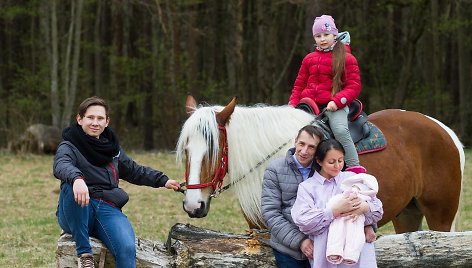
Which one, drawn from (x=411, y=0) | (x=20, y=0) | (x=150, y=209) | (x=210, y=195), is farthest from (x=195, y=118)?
(x=20, y=0)

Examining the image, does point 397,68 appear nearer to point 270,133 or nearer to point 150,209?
point 150,209

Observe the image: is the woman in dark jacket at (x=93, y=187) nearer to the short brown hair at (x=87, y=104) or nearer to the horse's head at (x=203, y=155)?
the short brown hair at (x=87, y=104)

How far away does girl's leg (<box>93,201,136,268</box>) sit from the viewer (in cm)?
525

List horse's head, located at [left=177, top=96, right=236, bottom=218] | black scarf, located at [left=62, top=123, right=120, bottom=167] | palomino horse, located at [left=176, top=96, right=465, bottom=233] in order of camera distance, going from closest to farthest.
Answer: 1. black scarf, located at [left=62, top=123, right=120, bottom=167]
2. horse's head, located at [left=177, top=96, right=236, bottom=218]
3. palomino horse, located at [left=176, top=96, right=465, bottom=233]

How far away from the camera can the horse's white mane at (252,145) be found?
6250 millimetres

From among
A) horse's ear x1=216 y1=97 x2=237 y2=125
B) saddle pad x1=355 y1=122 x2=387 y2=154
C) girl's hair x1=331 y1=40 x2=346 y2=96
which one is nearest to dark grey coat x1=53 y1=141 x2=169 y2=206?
horse's ear x1=216 y1=97 x2=237 y2=125

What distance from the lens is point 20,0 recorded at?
30922 millimetres

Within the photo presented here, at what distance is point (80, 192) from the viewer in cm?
498

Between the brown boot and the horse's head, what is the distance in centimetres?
88

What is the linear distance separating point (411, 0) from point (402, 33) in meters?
4.26

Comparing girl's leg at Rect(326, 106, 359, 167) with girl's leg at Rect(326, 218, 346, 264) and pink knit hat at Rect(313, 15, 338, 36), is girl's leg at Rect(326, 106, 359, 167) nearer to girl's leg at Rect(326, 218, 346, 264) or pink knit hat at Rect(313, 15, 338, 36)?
pink knit hat at Rect(313, 15, 338, 36)

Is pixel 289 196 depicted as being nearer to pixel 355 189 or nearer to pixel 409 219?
pixel 355 189

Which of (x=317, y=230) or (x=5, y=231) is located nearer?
(x=317, y=230)

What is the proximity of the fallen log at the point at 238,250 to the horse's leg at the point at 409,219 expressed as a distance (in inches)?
72.0
